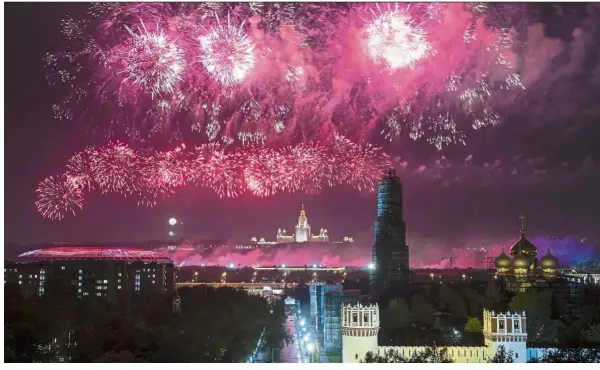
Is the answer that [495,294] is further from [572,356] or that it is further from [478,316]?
[572,356]

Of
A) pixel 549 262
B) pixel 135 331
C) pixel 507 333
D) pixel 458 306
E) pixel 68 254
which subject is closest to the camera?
pixel 507 333

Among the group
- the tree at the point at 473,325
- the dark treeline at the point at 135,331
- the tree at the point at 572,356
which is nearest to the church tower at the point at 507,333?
the tree at the point at 572,356

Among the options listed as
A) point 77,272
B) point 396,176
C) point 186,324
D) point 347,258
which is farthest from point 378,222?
point 186,324

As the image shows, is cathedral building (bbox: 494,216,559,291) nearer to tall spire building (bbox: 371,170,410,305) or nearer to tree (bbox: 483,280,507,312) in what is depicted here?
tree (bbox: 483,280,507,312)

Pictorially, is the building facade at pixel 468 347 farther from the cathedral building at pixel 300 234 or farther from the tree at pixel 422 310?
the cathedral building at pixel 300 234

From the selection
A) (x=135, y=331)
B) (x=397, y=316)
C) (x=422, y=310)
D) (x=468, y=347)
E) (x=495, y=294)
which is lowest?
(x=468, y=347)

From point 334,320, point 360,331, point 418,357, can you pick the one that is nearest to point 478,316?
point 334,320

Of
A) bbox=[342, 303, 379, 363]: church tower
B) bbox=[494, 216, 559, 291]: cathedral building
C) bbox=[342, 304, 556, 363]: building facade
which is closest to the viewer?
bbox=[342, 304, 556, 363]: building facade

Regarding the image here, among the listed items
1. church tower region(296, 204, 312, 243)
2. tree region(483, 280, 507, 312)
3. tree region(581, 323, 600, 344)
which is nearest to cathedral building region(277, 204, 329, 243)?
church tower region(296, 204, 312, 243)
